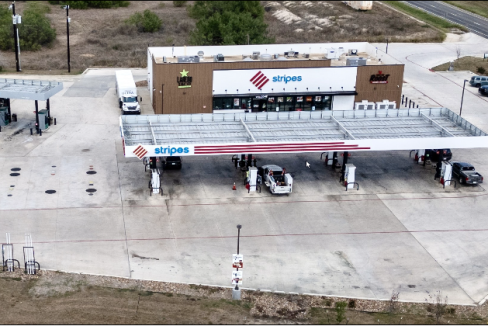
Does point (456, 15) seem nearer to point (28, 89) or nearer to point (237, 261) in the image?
point (28, 89)

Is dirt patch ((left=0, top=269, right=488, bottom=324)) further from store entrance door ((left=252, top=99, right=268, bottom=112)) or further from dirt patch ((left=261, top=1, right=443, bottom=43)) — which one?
dirt patch ((left=261, top=1, right=443, bottom=43))

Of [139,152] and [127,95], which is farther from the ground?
[139,152]

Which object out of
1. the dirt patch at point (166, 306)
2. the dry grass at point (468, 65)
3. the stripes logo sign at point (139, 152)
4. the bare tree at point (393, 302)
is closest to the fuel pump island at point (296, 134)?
the stripes logo sign at point (139, 152)

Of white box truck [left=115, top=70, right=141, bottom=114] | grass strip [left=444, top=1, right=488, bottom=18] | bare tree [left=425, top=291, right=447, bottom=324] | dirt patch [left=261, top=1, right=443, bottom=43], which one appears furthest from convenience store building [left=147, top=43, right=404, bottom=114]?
grass strip [left=444, top=1, right=488, bottom=18]

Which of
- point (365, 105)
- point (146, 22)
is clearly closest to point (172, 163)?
point (365, 105)

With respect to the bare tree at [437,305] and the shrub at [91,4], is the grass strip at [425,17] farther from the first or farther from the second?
the bare tree at [437,305]
